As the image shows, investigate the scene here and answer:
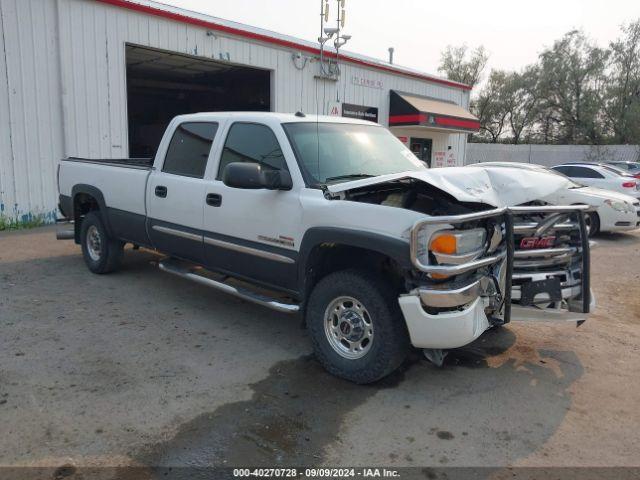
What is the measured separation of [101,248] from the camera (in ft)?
21.7

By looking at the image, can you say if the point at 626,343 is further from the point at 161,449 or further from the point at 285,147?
the point at 161,449

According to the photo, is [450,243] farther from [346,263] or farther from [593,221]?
[593,221]

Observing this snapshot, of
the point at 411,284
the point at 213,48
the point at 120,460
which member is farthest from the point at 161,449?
the point at 213,48

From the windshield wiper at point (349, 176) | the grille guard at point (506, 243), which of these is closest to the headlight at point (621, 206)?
the grille guard at point (506, 243)

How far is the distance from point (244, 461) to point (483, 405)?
1.69 m

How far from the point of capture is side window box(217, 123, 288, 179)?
4.48m

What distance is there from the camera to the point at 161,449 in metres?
3.00

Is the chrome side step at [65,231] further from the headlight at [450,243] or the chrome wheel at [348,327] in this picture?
the headlight at [450,243]

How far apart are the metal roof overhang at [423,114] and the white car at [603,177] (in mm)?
4747

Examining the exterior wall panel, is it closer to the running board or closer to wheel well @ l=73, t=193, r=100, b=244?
wheel well @ l=73, t=193, r=100, b=244

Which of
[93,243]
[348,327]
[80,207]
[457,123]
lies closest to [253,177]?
[348,327]

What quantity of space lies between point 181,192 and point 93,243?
235 centimetres

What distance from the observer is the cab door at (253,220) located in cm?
421

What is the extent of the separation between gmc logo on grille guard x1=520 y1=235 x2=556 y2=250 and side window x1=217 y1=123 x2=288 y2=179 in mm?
1980
